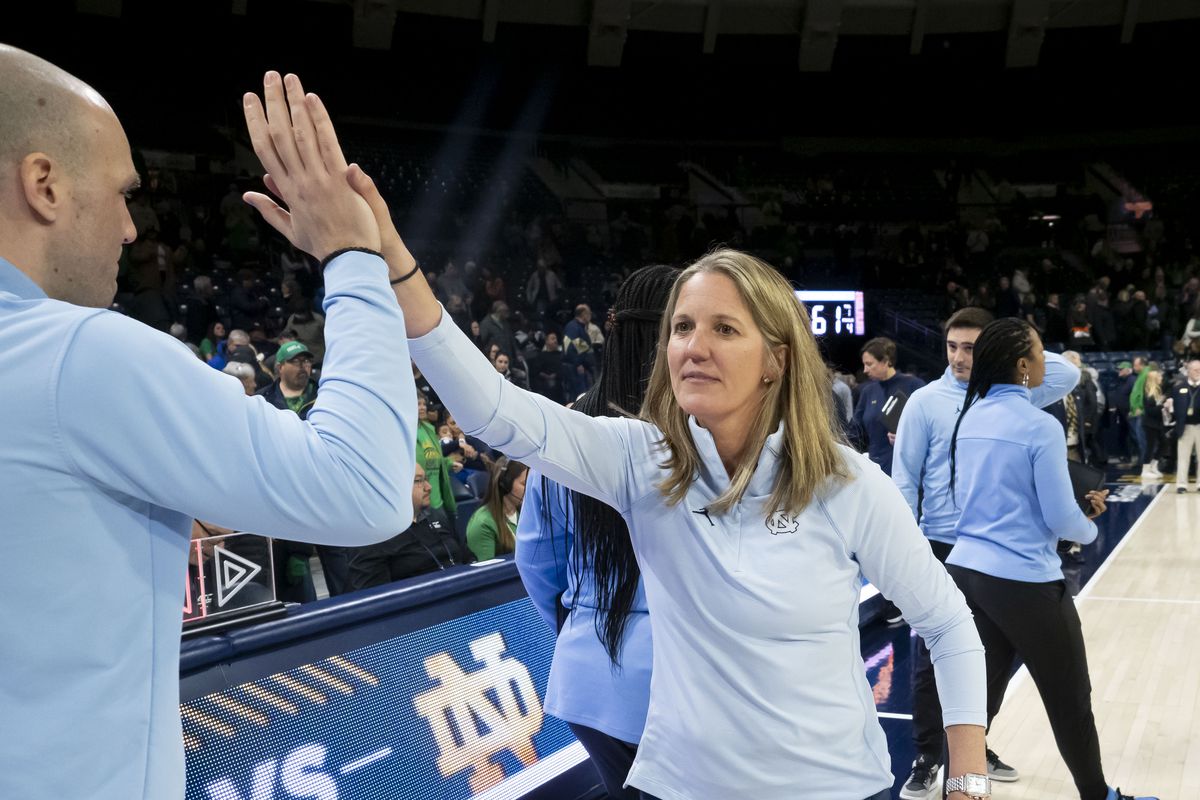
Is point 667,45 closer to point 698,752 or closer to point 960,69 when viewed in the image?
point 960,69

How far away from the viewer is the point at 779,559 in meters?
1.77

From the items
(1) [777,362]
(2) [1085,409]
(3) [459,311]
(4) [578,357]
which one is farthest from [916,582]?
(2) [1085,409]

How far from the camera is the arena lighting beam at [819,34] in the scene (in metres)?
19.3

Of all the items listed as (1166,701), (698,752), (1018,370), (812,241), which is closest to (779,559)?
(698,752)

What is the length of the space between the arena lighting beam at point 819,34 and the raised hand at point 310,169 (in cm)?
1953

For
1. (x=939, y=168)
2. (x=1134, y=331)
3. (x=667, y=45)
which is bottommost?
(x=1134, y=331)

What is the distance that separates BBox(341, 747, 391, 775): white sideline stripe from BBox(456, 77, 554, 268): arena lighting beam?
52.7 feet

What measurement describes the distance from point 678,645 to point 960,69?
71.6 ft

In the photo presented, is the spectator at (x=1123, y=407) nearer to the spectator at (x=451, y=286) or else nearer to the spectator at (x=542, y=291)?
the spectator at (x=542, y=291)

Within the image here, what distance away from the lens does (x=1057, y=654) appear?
3.62 meters

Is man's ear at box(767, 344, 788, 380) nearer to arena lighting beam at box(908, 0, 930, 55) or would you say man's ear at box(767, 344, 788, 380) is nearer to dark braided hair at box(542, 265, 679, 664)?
→ dark braided hair at box(542, 265, 679, 664)

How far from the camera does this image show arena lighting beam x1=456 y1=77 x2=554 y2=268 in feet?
61.7

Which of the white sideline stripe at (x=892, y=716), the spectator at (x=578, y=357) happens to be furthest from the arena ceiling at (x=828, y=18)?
the white sideline stripe at (x=892, y=716)

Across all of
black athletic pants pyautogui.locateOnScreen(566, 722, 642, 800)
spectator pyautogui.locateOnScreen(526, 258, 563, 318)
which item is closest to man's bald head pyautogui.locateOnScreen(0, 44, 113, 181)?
black athletic pants pyautogui.locateOnScreen(566, 722, 642, 800)
